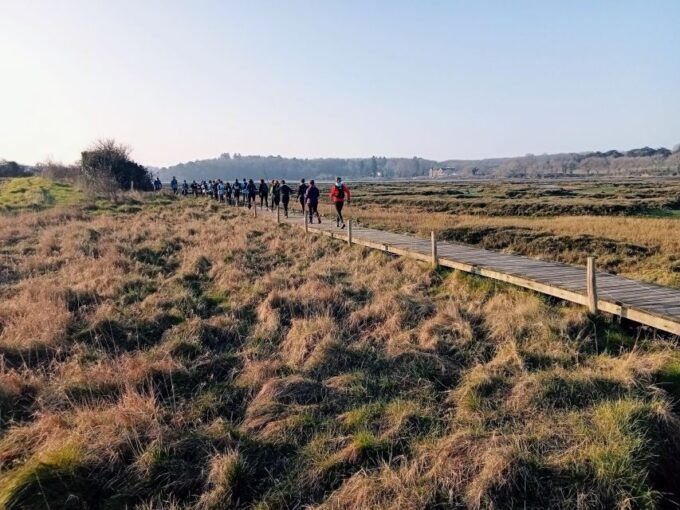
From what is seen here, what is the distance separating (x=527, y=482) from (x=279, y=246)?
477 inches

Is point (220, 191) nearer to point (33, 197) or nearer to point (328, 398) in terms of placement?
point (33, 197)

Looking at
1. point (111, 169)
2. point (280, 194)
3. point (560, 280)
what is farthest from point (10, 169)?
point (560, 280)

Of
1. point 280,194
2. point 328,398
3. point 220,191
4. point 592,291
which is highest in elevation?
point 280,194

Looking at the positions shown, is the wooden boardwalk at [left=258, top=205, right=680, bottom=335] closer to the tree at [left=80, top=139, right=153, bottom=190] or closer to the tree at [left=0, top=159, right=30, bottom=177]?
the tree at [left=80, top=139, right=153, bottom=190]

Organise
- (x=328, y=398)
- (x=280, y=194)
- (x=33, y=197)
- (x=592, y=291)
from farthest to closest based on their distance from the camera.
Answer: (x=33, y=197), (x=280, y=194), (x=592, y=291), (x=328, y=398)

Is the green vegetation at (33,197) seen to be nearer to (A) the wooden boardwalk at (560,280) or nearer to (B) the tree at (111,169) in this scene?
(B) the tree at (111,169)

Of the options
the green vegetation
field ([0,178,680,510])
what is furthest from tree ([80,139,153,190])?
field ([0,178,680,510])

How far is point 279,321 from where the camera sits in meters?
8.49

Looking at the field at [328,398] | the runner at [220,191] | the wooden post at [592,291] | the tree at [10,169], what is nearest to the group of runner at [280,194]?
the runner at [220,191]

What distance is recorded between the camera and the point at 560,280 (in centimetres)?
929

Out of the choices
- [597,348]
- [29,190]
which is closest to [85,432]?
[597,348]

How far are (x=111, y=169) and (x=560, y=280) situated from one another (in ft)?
143

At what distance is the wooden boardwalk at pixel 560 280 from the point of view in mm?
7348

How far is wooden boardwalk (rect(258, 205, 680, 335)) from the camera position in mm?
7348
